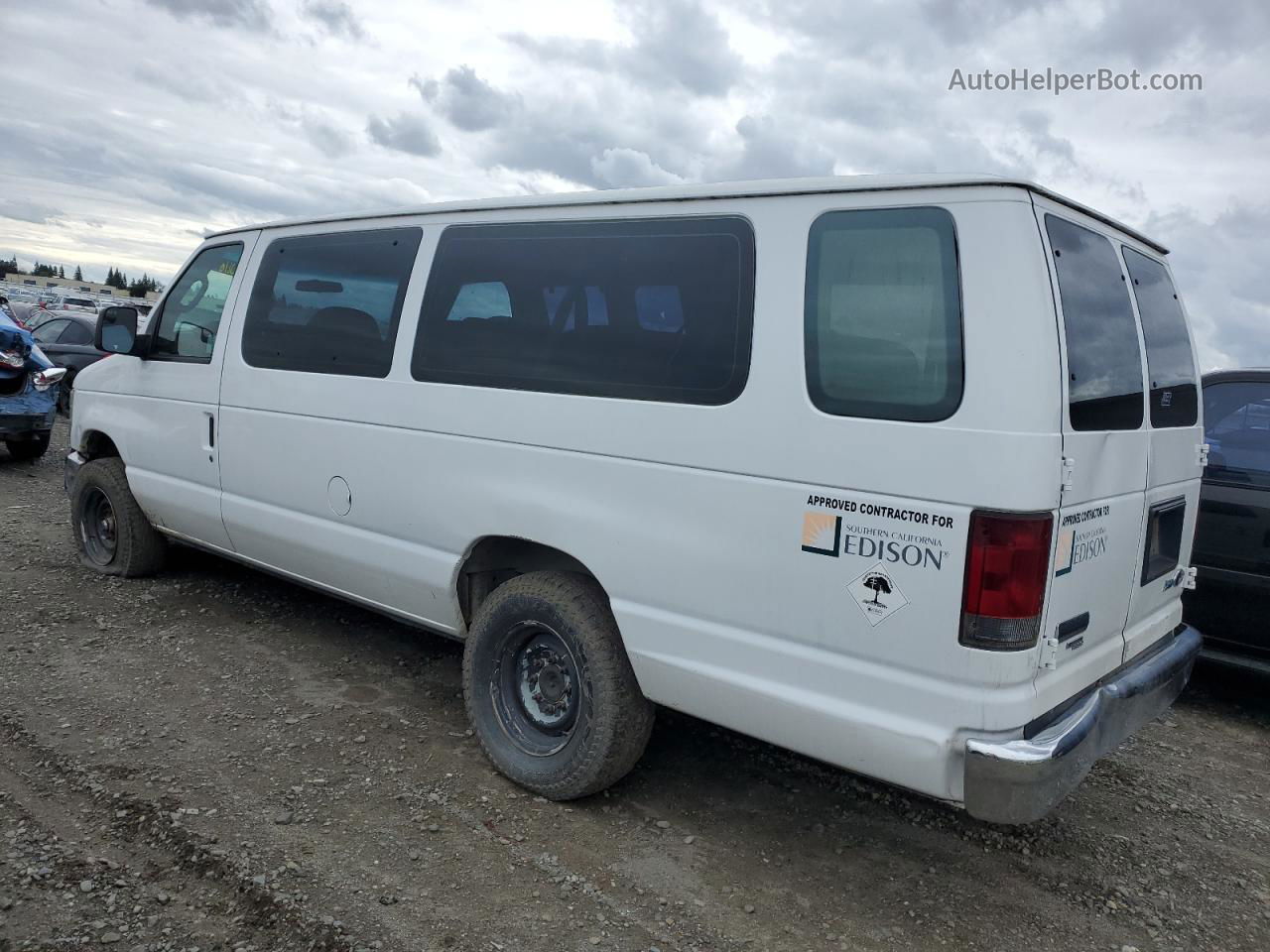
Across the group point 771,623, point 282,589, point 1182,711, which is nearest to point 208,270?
point 282,589

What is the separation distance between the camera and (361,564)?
4.33 metres

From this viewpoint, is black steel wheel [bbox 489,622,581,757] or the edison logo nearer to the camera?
the edison logo

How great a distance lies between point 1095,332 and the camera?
9.93 feet

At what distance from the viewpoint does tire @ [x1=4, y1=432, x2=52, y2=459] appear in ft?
33.6

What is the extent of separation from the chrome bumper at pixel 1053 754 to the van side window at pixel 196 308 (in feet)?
13.9

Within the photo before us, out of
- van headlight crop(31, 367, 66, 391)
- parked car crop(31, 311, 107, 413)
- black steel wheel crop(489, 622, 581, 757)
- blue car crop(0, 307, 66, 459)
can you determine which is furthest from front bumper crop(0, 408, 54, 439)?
black steel wheel crop(489, 622, 581, 757)

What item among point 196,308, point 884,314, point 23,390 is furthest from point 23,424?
point 884,314

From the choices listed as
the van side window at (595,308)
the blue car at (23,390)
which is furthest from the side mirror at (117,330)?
the blue car at (23,390)

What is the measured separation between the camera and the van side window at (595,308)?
10.5 ft

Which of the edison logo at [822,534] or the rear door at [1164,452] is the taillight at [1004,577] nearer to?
the edison logo at [822,534]

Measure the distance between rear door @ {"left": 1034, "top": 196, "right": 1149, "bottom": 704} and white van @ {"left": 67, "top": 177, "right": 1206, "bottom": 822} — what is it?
2 cm

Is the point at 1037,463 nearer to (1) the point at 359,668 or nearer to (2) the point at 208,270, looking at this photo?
(1) the point at 359,668

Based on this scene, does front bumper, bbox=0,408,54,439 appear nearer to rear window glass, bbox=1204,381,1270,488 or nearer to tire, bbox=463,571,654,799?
tire, bbox=463,571,654,799

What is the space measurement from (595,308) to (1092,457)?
1709 millimetres
